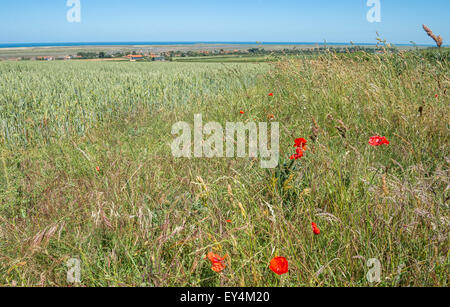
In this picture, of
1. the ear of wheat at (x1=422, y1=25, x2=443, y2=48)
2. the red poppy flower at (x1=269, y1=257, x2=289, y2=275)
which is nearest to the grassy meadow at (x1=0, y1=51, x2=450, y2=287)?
the red poppy flower at (x1=269, y1=257, x2=289, y2=275)

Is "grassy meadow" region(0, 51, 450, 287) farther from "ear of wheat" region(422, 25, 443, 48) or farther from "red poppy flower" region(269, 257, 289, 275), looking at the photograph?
"ear of wheat" region(422, 25, 443, 48)

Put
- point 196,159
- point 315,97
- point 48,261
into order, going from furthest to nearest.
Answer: point 315,97, point 196,159, point 48,261

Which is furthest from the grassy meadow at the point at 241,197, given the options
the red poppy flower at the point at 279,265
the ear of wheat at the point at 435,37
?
the ear of wheat at the point at 435,37

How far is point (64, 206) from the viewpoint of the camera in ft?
6.77

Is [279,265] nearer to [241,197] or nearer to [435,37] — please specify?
[241,197]

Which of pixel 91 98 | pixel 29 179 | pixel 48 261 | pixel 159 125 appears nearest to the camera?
pixel 48 261

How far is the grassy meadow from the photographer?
128 cm

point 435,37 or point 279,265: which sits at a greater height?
point 435,37

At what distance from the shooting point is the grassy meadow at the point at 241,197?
128 centimetres

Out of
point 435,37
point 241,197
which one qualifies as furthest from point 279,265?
point 435,37

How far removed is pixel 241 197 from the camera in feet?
6.10
